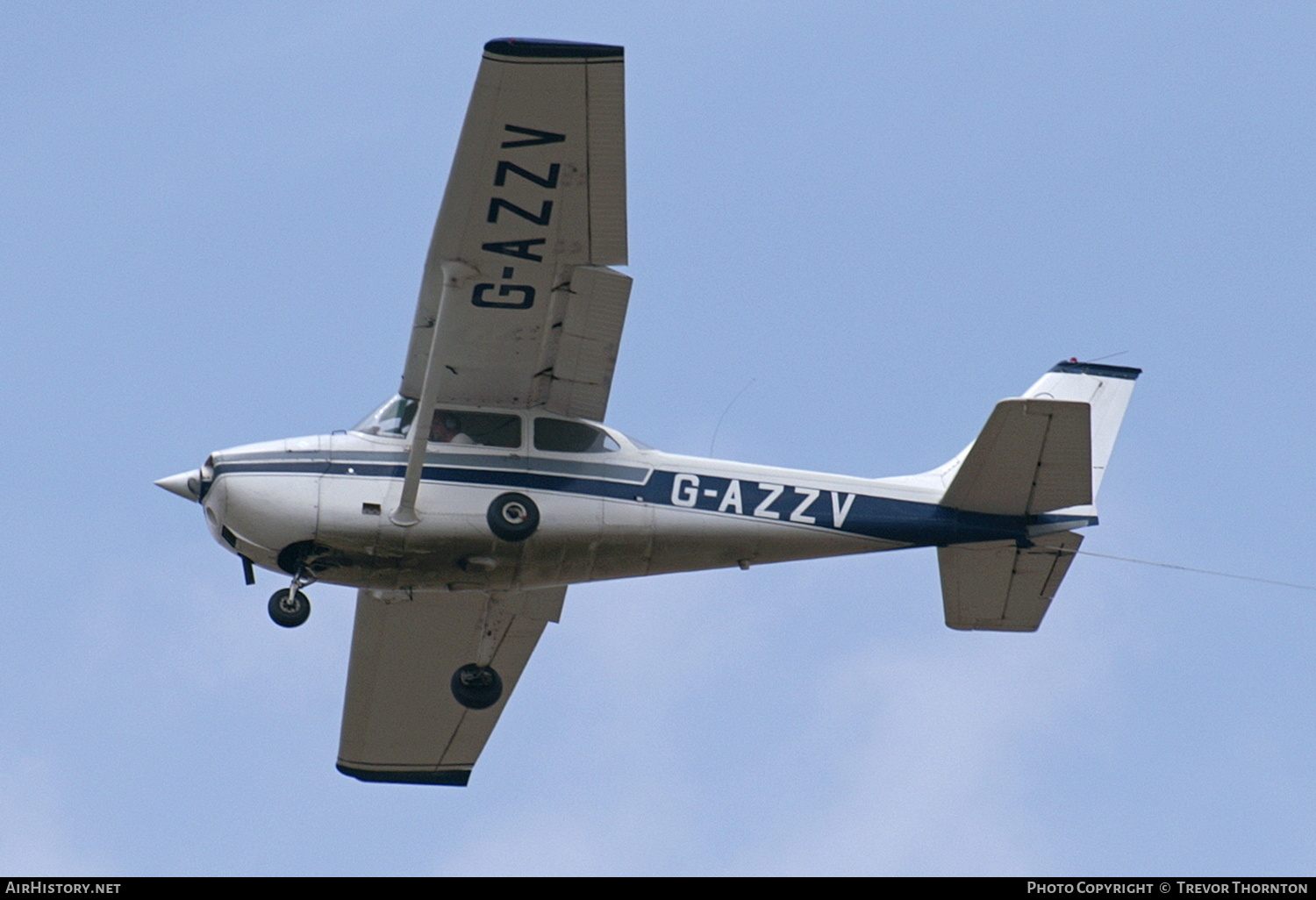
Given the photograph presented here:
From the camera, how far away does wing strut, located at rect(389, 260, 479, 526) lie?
1669 centimetres

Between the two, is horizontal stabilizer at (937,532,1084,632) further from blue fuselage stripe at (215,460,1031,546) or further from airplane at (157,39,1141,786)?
blue fuselage stripe at (215,460,1031,546)

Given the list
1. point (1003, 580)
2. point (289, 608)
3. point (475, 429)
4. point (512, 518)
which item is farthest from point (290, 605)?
point (1003, 580)

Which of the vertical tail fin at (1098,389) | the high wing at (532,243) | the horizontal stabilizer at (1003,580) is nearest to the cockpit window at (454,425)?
the high wing at (532,243)

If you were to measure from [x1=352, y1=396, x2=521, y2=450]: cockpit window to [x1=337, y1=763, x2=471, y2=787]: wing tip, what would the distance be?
4.92 m

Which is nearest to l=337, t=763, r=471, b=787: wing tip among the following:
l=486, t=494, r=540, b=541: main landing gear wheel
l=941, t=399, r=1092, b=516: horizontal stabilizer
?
l=486, t=494, r=540, b=541: main landing gear wheel

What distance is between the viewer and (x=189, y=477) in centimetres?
1744

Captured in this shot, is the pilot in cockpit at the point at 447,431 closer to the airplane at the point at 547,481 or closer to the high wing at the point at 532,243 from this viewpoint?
the airplane at the point at 547,481

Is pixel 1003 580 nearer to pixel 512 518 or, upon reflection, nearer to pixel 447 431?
pixel 512 518

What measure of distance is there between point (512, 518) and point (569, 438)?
1017 millimetres

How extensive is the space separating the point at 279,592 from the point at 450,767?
471cm

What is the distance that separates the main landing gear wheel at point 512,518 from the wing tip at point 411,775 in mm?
4835

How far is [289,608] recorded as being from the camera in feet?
56.3

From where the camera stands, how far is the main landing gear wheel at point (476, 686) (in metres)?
18.7

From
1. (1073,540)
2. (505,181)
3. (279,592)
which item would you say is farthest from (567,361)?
(1073,540)
